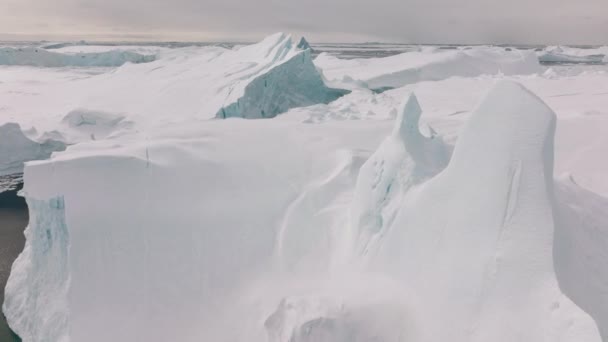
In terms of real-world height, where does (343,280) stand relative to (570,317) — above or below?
below

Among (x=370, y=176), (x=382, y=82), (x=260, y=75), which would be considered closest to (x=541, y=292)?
(x=370, y=176)

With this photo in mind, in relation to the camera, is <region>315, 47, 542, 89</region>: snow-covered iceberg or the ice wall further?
<region>315, 47, 542, 89</region>: snow-covered iceberg

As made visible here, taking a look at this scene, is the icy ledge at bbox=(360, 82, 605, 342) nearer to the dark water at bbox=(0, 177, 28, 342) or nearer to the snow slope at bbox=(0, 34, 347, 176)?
Answer: the dark water at bbox=(0, 177, 28, 342)

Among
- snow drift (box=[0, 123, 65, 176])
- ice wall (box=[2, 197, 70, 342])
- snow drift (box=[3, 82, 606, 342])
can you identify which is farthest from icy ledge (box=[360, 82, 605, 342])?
snow drift (box=[0, 123, 65, 176])

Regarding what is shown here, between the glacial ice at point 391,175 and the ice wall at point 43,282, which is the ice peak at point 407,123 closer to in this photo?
the glacial ice at point 391,175

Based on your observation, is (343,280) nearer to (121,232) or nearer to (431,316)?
(431,316)

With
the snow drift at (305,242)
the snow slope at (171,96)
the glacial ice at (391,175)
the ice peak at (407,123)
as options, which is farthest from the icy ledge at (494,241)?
the snow slope at (171,96)
